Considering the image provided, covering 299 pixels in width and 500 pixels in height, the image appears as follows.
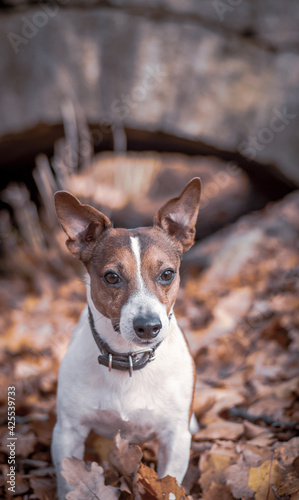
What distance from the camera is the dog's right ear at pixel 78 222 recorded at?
7.58 ft

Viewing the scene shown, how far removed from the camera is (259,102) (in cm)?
521

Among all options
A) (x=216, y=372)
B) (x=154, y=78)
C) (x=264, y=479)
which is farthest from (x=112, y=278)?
(x=154, y=78)

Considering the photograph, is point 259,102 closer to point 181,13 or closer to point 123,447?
point 181,13

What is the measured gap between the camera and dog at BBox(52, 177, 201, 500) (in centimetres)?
220

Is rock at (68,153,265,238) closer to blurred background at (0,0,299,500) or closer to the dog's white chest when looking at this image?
blurred background at (0,0,299,500)

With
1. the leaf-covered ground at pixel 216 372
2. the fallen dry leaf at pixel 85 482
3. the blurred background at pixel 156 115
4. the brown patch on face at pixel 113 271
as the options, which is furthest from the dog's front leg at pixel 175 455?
the blurred background at pixel 156 115

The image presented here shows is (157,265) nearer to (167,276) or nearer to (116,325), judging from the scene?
(167,276)

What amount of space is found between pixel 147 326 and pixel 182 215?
2.42ft

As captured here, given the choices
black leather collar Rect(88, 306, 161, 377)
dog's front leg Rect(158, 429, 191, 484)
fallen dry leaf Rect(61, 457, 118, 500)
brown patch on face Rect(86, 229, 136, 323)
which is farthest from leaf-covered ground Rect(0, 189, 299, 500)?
brown patch on face Rect(86, 229, 136, 323)

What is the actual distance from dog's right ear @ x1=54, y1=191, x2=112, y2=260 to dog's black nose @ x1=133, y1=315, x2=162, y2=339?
0.60 metres

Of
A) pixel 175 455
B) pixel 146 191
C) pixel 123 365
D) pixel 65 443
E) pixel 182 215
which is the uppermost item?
pixel 182 215

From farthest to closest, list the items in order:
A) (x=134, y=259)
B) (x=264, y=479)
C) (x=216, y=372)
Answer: (x=216, y=372) < (x=134, y=259) < (x=264, y=479)

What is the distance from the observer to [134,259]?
2.21 m

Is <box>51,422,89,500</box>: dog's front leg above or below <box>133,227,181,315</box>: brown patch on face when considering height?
below
